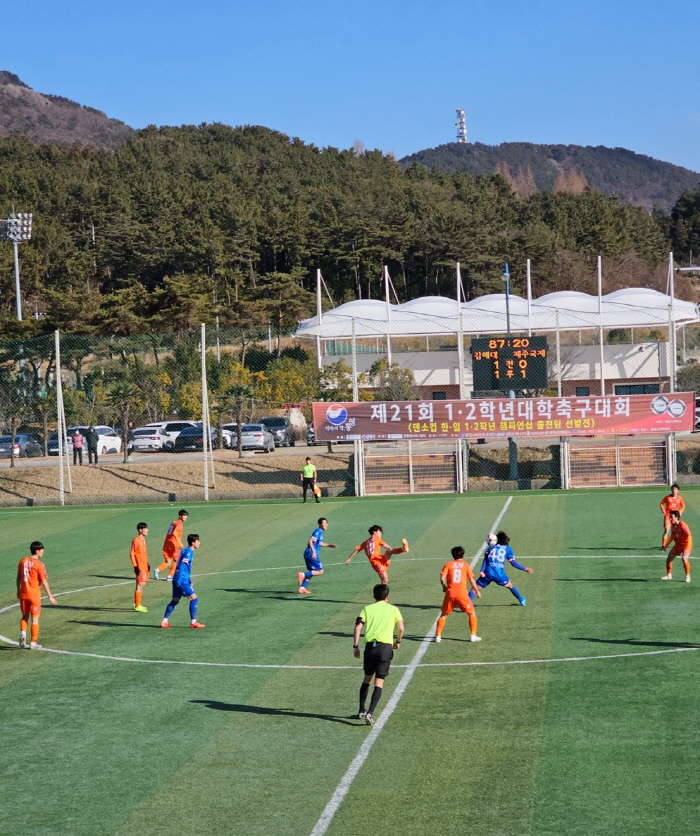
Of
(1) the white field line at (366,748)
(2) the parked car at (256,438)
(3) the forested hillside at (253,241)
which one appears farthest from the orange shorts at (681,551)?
(3) the forested hillside at (253,241)

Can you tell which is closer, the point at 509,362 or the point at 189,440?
the point at 509,362

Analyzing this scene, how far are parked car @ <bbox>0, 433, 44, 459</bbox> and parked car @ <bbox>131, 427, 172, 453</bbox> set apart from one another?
4569mm

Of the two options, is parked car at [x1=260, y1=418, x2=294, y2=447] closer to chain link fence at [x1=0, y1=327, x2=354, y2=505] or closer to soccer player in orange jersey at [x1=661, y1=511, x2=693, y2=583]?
chain link fence at [x1=0, y1=327, x2=354, y2=505]

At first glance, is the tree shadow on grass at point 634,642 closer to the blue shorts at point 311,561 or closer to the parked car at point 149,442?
the blue shorts at point 311,561

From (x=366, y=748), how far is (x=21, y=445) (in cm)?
4524

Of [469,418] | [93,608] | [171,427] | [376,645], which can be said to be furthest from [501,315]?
[376,645]

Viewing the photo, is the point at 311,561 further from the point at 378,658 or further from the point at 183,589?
the point at 378,658

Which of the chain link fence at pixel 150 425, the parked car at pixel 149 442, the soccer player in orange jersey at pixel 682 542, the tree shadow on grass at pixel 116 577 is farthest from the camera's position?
the parked car at pixel 149 442

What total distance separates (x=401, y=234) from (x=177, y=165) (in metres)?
→ 45.6

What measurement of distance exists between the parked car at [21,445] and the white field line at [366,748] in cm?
4010

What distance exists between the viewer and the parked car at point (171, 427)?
53656 mm

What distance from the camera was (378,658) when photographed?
11781 mm

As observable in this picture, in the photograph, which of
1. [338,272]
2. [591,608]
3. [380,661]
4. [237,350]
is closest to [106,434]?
[237,350]

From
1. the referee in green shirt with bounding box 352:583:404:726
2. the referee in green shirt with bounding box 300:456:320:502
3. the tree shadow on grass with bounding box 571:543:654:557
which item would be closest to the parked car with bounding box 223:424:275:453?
the referee in green shirt with bounding box 300:456:320:502
